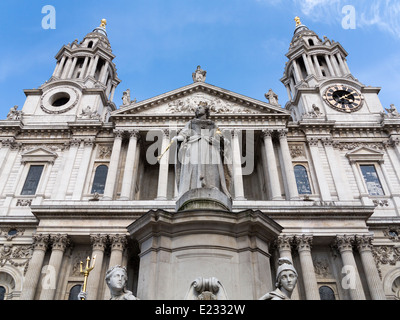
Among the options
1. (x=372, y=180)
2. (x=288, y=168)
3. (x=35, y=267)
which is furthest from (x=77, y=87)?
(x=372, y=180)

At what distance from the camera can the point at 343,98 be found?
33.1m

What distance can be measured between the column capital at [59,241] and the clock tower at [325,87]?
20.9 metres

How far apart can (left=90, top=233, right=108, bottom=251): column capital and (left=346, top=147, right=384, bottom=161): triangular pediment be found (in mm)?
19311

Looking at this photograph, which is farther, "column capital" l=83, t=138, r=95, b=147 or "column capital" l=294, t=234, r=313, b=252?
"column capital" l=83, t=138, r=95, b=147

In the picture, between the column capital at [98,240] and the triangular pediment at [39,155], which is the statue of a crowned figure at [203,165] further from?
the triangular pediment at [39,155]

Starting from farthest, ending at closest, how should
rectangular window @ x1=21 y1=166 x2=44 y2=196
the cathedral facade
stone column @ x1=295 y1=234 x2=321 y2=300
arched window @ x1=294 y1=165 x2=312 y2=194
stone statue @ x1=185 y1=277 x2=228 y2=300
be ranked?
1. rectangular window @ x1=21 y1=166 x2=44 y2=196
2. arched window @ x1=294 y1=165 x2=312 y2=194
3. the cathedral facade
4. stone column @ x1=295 y1=234 x2=321 y2=300
5. stone statue @ x1=185 y1=277 x2=228 y2=300

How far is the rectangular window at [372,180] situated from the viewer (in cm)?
2588

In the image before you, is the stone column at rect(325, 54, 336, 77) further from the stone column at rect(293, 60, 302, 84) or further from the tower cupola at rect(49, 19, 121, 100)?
the tower cupola at rect(49, 19, 121, 100)

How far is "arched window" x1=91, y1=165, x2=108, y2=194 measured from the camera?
2570 cm

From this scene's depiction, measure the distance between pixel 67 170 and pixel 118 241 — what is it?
8.78 meters

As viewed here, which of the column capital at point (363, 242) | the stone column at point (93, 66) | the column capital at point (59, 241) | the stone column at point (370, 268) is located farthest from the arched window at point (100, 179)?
the stone column at point (370, 268)

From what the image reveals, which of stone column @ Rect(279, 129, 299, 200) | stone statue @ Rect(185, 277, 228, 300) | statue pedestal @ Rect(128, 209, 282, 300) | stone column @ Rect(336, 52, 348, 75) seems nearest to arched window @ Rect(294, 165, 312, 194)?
stone column @ Rect(279, 129, 299, 200)

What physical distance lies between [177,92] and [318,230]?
15.8 metres
